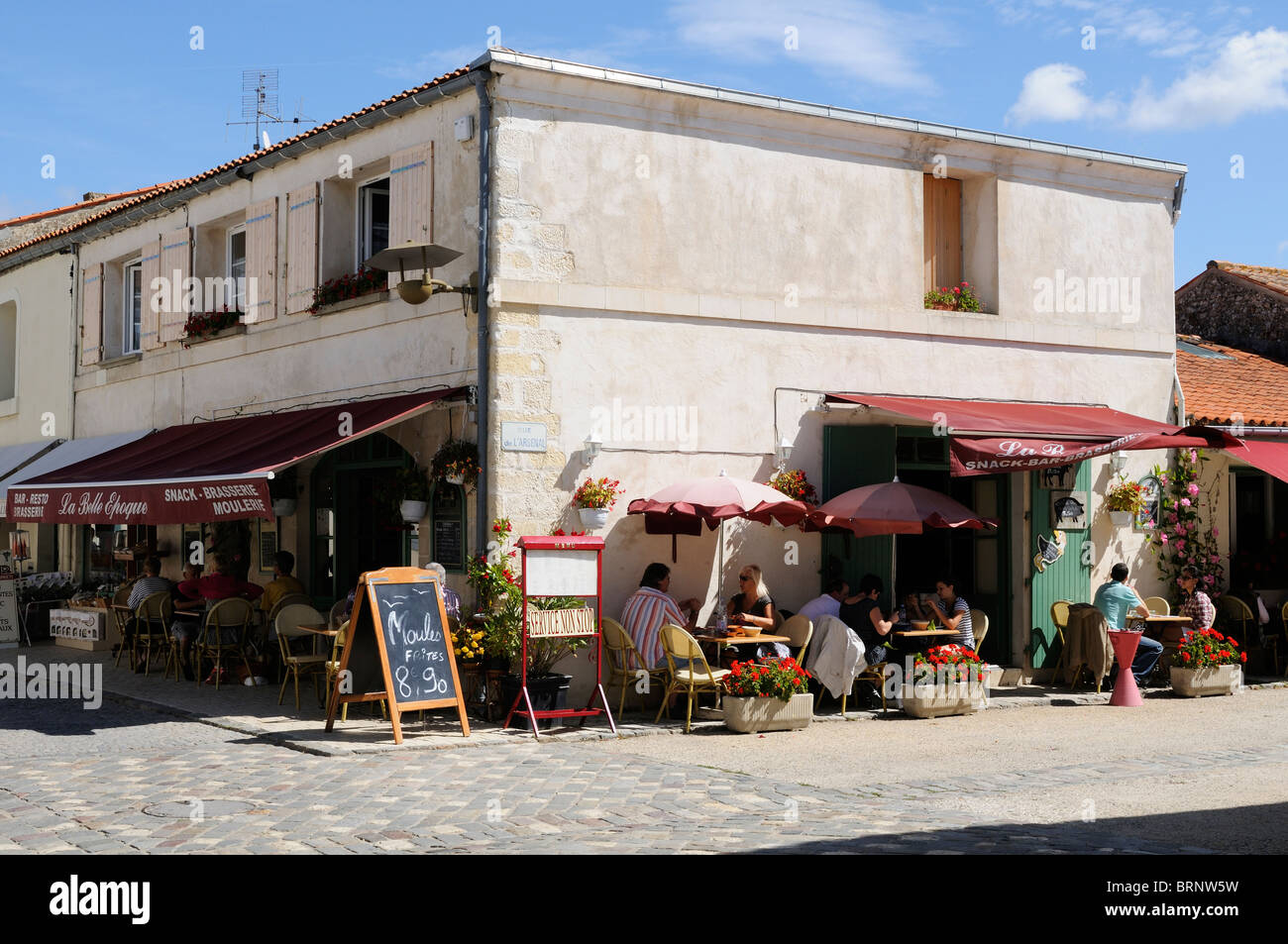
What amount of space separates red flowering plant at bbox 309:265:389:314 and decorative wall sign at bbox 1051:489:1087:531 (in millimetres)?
7281

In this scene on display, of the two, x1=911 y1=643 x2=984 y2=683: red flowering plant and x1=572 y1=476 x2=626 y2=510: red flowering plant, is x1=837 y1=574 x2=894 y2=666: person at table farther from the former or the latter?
x1=572 y1=476 x2=626 y2=510: red flowering plant

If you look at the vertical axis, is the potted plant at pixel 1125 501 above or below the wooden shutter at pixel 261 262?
below

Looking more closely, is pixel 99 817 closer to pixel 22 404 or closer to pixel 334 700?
pixel 334 700

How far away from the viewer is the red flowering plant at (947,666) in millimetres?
12258

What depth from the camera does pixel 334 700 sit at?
35.3 ft

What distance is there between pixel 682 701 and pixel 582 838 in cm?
525

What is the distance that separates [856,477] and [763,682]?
2.96 metres

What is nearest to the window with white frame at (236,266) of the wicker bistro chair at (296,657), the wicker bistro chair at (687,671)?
the wicker bistro chair at (296,657)

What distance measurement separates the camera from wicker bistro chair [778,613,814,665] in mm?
12125

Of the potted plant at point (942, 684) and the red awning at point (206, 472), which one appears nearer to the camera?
the red awning at point (206, 472)

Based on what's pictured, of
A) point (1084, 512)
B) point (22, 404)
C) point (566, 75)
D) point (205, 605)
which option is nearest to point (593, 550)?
point (566, 75)

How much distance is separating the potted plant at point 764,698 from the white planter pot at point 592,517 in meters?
1.69

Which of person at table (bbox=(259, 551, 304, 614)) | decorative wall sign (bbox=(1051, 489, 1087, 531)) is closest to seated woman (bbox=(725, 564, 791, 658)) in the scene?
decorative wall sign (bbox=(1051, 489, 1087, 531))

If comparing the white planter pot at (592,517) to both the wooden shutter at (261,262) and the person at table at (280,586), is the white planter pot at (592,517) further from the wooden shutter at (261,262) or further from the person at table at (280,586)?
the wooden shutter at (261,262)
